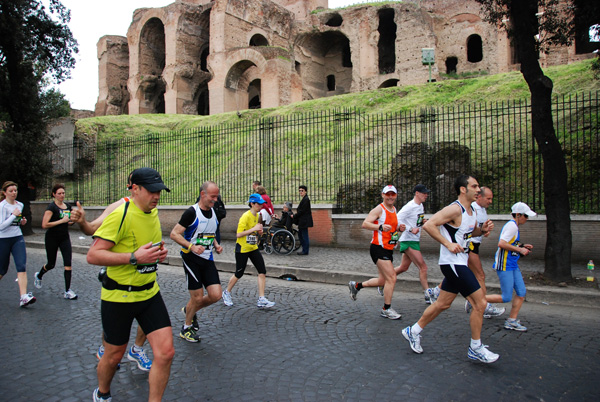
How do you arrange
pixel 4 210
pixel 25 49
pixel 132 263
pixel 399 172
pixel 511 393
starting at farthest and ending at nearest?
1. pixel 25 49
2. pixel 399 172
3. pixel 4 210
4. pixel 511 393
5. pixel 132 263

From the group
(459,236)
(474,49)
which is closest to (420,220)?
(459,236)

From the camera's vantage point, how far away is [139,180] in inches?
111

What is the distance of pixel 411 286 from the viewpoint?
7.06m

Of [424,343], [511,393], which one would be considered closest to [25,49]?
[424,343]

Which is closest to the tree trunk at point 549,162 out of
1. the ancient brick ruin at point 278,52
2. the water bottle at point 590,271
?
the water bottle at point 590,271

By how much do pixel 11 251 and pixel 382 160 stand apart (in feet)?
26.4

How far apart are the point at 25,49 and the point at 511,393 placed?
18267 millimetres

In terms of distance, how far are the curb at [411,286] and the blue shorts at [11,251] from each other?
3.94m

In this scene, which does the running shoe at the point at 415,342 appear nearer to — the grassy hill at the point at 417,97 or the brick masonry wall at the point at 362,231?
the brick masonry wall at the point at 362,231

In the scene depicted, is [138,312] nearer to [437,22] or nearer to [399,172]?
[399,172]

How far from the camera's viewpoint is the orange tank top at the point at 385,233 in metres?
5.43

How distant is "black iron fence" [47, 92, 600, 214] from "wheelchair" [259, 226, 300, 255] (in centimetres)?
190

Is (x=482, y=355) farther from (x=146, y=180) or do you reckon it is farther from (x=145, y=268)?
(x=146, y=180)

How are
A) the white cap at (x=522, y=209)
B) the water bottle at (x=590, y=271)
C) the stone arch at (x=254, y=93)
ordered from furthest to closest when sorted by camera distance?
the stone arch at (x=254, y=93) < the water bottle at (x=590, y=271) < the white cap at (x=522, y=209)
